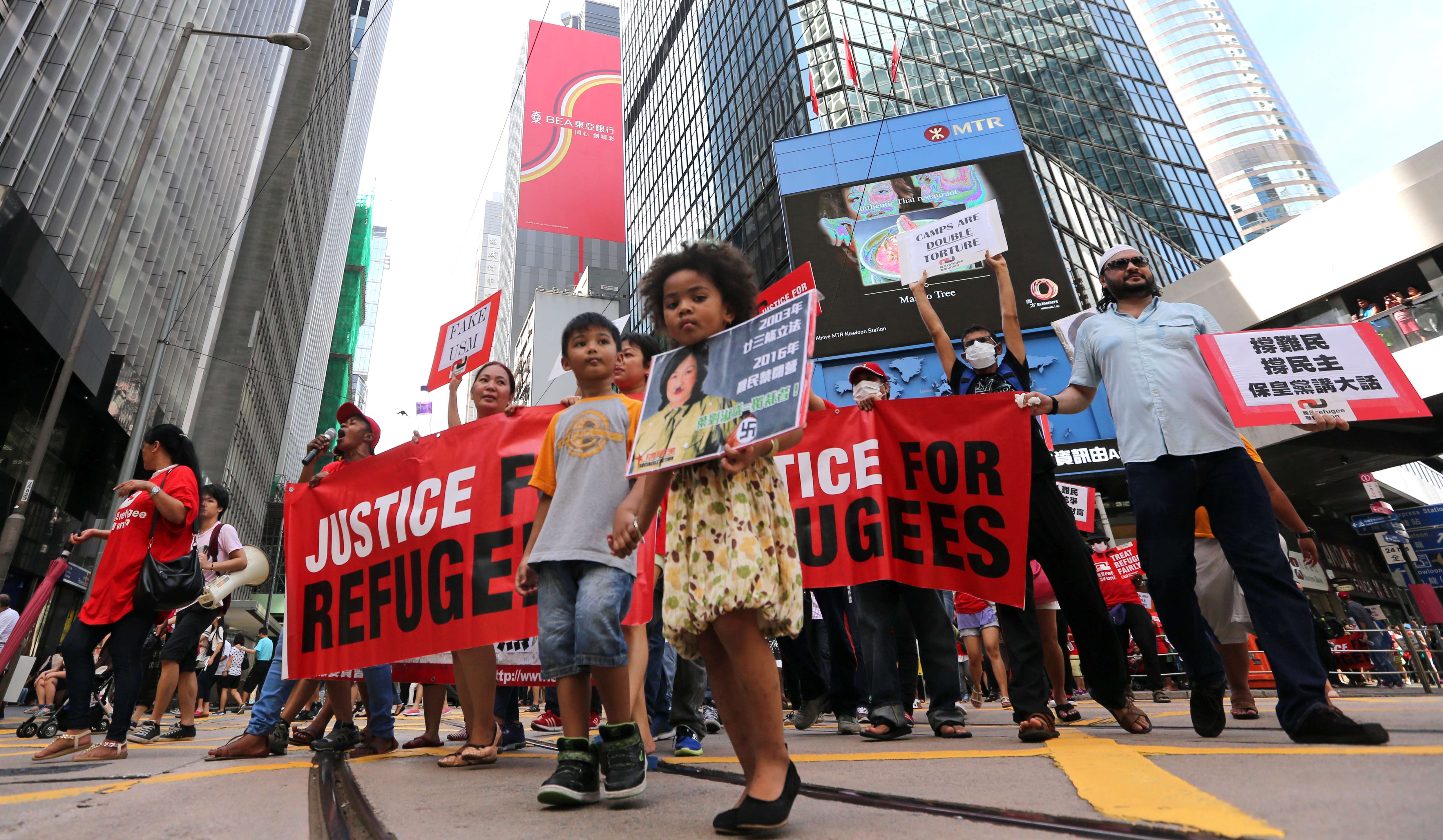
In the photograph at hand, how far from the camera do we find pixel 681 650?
202 centimetres

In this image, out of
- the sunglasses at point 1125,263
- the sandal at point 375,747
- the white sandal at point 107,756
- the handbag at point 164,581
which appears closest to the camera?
the sunglasses at point 1125,263

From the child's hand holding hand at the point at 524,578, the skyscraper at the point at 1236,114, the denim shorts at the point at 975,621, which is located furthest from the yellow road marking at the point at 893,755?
the skyscraper at the point at 1236,114

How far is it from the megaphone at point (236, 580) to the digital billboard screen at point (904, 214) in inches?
762

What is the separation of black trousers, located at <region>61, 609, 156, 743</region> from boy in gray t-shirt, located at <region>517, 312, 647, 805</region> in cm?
291

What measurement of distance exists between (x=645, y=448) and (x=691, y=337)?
1.18 feet

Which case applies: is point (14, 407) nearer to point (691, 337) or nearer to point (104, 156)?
point (104, 156)

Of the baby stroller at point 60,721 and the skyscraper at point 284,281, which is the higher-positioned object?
the skyscraper at point 284,281

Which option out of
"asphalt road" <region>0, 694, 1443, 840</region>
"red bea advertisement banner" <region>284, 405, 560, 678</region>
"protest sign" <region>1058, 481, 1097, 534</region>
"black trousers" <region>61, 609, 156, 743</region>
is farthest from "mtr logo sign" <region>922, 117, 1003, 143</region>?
"black trousers" <region>61, 609, 156, 743</region>

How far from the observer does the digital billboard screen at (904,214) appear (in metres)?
22.9

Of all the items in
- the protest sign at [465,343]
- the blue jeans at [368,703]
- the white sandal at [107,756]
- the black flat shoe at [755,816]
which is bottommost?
the black flat shoe at [755,816]

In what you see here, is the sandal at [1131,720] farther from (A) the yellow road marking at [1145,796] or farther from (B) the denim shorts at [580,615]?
(B) the denim shorts at [580,615]

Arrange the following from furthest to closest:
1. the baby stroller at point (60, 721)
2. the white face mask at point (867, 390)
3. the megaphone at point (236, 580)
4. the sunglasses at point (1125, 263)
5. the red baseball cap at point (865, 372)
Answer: the baby stroller at point (60, 721)
the megaphone at point (236, 580)
the red baseball cap at point (865, 372)
the white face mask at point (867, 390)
the sunglasses at point (1125, 263)

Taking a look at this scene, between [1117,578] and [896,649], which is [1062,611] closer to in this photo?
[896,649]

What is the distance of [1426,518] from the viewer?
29.0 feet
